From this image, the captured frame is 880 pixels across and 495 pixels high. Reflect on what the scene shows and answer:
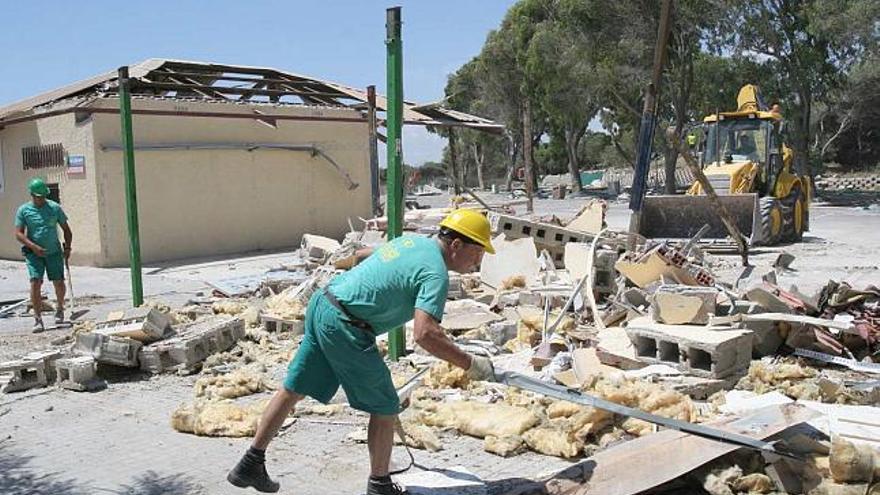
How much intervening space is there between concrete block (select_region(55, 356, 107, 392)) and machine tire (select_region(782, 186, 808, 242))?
13641 mm

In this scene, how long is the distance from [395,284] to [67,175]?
13891 mm

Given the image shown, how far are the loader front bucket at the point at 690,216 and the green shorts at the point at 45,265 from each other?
9.65 metres

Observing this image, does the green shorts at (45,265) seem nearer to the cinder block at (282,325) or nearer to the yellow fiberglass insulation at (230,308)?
the yellow fiberglass insulation at (230,308)

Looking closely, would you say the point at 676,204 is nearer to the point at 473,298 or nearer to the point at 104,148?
the point at 473,298

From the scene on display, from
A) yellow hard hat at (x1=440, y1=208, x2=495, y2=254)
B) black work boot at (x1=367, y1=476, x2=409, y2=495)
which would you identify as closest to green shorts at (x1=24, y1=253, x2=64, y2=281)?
black work boot at (x1=367, y1=476, x2=409, y2=495)

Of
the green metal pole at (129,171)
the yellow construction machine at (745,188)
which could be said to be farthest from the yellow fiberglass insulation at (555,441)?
the yellow construction machine at (745,188)

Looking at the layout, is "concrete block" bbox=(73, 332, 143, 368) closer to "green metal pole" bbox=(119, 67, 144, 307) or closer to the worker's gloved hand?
"green metal pole" bbox=(119, 67, 144, 307)

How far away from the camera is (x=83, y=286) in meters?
12.8

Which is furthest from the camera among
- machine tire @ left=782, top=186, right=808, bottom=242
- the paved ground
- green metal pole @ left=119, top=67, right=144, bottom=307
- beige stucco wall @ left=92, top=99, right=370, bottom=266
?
machine tire @ left=782, top=186, right=808, bottom=242

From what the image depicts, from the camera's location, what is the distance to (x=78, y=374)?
6.36 meters

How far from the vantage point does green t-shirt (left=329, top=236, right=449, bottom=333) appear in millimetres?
3605

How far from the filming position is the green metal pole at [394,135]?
6.52 meters

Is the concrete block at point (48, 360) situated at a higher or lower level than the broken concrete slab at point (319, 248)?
lower

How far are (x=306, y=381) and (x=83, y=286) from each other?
10162 millimetres
